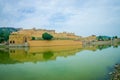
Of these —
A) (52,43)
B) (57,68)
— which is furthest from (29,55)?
(52,43)

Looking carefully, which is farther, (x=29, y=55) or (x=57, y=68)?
(x=29, y=55)

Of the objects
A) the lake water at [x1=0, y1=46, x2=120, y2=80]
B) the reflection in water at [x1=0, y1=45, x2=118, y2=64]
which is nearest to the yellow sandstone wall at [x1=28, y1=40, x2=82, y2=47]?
→ the reflection in water at [x1=0, y1=45, x2=118, y2=64]

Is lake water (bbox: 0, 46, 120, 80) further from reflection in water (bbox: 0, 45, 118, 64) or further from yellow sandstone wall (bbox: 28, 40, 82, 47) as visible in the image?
yellow sandstone wall (bbox: 28, 40, 82, 47)

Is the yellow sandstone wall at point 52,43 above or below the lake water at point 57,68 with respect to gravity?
above

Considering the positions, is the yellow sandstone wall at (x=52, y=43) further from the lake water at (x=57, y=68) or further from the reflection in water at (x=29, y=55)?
the lake water at (x=57, y=68)

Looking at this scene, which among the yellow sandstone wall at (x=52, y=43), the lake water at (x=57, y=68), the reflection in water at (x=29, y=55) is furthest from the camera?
the yellow sandstone wall at (x=52, y=43)

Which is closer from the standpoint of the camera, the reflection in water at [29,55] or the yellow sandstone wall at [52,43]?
the reflection in water at [29,55]

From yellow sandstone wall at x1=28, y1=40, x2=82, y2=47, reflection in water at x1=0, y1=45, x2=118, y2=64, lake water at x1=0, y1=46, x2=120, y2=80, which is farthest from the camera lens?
yellow sandstone wall at x1=28, y1=40, x2=82, y2=47

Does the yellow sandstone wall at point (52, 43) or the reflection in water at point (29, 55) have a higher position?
the yellow sandstone wall at point (52, 43)

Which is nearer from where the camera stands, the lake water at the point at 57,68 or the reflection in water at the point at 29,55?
the lake water at the point at 57,68

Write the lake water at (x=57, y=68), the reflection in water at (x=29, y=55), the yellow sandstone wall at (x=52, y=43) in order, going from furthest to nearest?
the yellow sandstone wall at (x=52, y=43) → the reflection in water at (x=29, y=55) → the lake water at (x=57, y=68)

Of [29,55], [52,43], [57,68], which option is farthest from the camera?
[52,43]

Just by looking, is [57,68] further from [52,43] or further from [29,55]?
[52,43]

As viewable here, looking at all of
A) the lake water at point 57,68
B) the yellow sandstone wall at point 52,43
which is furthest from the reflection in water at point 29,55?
the yellow sandstone wall at point 52,43
